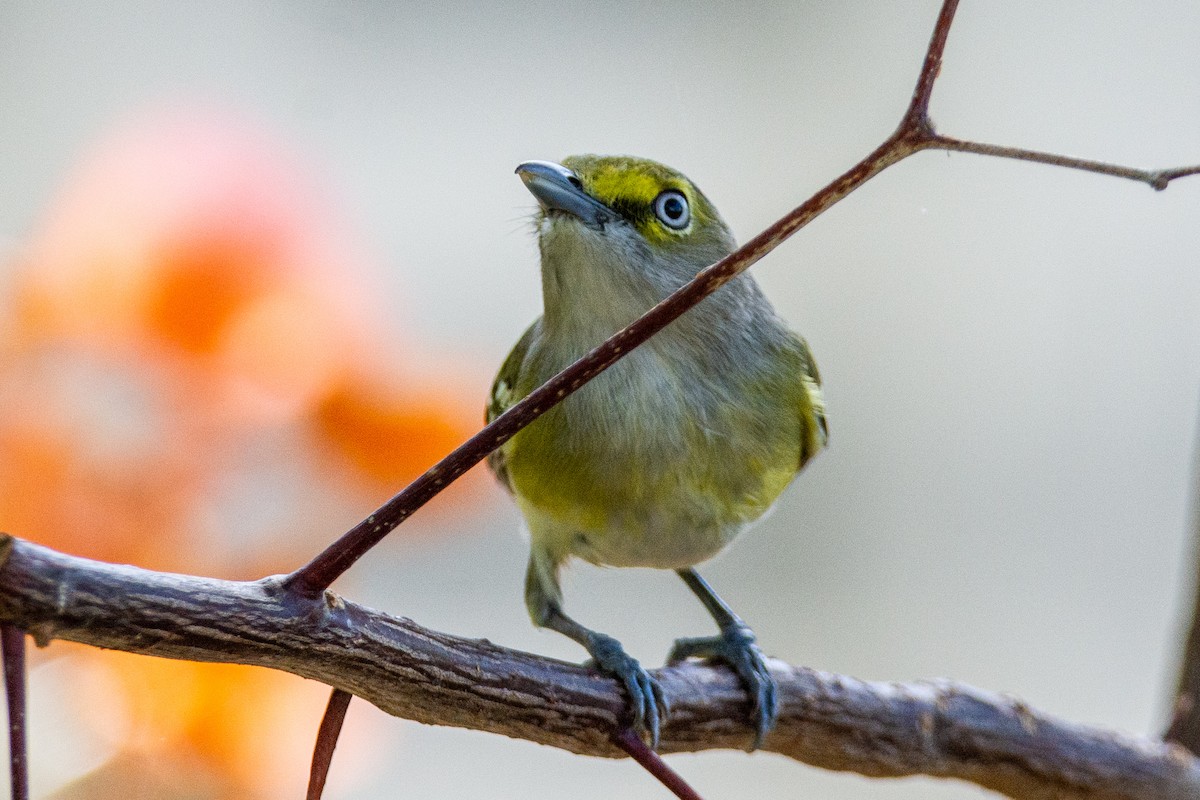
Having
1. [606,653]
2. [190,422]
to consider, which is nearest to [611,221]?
[606,653]

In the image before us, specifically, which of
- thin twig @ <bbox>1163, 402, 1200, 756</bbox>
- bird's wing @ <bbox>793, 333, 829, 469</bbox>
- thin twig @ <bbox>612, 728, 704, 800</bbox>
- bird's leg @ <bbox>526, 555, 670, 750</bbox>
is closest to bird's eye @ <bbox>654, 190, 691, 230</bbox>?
bird's wing @ <bbox>793, 333, 829, 469</bbox>

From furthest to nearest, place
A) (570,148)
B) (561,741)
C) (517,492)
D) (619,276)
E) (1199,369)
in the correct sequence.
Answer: (1199,369)
(570,148)
(517,492)
(619,276)
(561,741)

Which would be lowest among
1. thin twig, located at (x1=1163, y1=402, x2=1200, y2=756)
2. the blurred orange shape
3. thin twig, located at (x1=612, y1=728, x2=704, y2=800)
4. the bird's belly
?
thin twig, located at (x1=1163, y1=402, x2=1200, y2=756)

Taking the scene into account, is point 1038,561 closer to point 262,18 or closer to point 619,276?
point 619,276

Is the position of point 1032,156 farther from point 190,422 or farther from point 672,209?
point 190,422

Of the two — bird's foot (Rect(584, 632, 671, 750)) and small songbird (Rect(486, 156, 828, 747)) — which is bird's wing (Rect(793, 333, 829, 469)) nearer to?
small songbird (Rect(486, 156, 828, 747))

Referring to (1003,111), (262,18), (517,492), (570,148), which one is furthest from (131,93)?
(1003,111)

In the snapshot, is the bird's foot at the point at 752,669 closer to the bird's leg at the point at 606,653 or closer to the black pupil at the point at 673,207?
the bird's leg at the point at 606,653

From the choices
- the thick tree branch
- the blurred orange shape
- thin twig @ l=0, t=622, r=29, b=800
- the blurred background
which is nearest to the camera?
thin twig @ l=0, t=622, r=29, b=800
